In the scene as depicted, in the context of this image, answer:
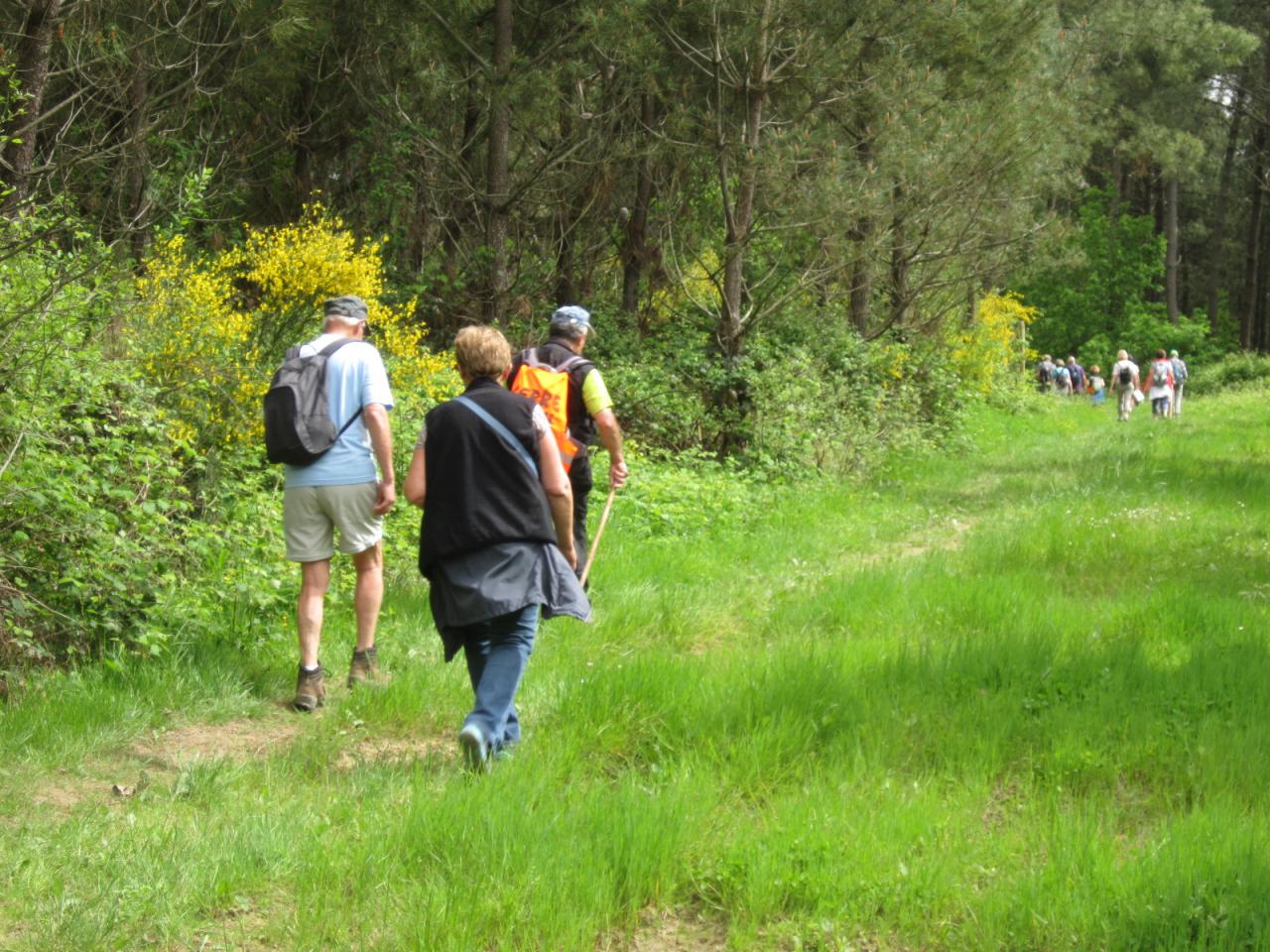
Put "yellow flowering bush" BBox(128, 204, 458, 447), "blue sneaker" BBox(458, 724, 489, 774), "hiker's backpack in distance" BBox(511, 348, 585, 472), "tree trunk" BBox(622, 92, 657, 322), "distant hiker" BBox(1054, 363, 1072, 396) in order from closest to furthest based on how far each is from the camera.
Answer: "blue sneaker" BBox(458, 724, 489, 774)
"hiker's backpack in distance" BBox(511, 348, 585, 472)
"yellow flowering bush" BBox(128, 204, 458, 447)
"tree trunk" BBox(622, 92, 657, 322)
"distant hiker" BBox(1054, 363, 1072, 396)

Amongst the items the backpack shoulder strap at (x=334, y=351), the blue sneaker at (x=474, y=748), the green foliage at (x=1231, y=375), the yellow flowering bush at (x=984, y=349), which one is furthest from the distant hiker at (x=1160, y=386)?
the blue sneaker at (x=474, y=748)

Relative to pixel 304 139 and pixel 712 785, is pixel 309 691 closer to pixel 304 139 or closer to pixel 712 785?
pixel 712 785

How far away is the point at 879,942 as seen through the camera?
3746mm

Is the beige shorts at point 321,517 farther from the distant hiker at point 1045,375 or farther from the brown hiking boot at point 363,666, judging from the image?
the distant hiker at point 1045,375

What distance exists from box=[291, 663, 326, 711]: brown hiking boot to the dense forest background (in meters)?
0.83

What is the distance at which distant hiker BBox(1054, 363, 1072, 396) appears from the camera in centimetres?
4262

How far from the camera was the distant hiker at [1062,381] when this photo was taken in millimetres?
42625

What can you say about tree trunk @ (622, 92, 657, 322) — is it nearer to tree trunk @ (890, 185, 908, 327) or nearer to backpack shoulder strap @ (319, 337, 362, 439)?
tree trunk @ (890, 185, 908, 327)

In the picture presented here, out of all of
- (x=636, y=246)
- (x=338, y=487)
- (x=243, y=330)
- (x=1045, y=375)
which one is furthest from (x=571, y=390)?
(x=1045, y=375)

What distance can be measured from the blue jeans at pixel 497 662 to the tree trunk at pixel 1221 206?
45.8m

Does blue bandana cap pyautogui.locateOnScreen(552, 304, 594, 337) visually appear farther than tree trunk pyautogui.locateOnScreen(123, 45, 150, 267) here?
No

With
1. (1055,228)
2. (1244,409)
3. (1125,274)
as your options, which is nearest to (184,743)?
(1055,228)

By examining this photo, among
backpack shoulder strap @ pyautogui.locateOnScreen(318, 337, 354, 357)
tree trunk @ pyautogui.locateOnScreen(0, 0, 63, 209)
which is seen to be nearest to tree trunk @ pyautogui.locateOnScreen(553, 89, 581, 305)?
tree trunk @ pyautogui.locateOnScreen(0, 0, 63, 209)

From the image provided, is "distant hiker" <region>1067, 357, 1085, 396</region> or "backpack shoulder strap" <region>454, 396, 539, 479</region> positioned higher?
"backpack shoulder strap" <region>454, 396, 539, 479</region>
